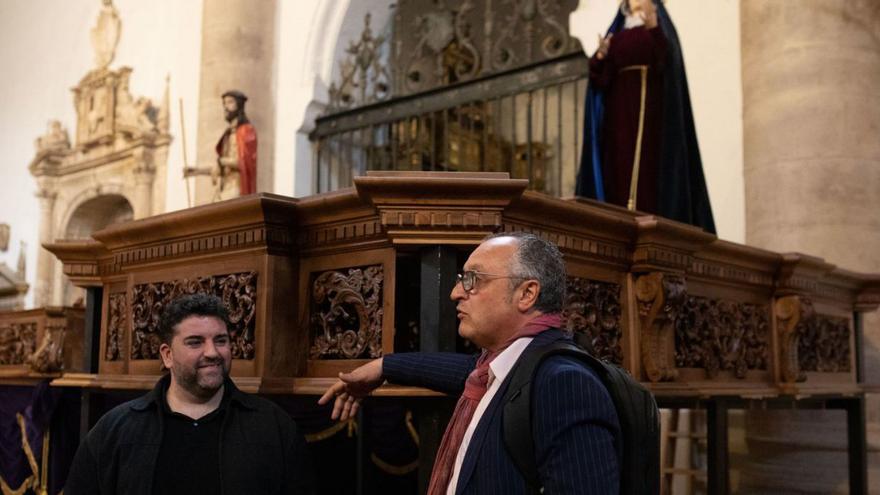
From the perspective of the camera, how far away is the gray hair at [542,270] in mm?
1785

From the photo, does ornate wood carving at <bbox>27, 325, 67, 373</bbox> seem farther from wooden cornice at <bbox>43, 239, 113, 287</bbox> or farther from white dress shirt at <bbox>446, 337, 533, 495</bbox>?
white dress shirt at <bbox>446, 337, 533, 495</bbox>

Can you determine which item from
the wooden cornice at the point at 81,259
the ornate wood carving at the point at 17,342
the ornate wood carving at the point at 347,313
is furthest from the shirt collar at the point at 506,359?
the ornate wood carving at the point at 17,342

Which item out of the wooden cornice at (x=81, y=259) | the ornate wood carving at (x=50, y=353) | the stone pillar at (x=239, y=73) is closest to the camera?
the wooden cornice at (x=81, y=259)

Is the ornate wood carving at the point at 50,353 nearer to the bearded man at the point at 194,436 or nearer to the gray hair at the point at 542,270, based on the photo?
the bearded man at the point at 194,436

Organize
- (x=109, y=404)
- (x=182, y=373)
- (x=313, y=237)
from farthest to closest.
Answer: (x=109, y=404) → (x=313, y=237) → (x=182, y=373)

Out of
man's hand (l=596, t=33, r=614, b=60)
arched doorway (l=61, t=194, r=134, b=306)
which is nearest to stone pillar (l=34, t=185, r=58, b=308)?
arched doorway (l=61, t=194, r=134, b=306)

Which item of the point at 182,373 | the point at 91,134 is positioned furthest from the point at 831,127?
the point at 91,134

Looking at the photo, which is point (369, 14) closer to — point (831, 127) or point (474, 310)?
point (831, 127)

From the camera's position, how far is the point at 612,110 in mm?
4941

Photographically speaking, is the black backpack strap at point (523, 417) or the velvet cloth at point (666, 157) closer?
the black backpack strap at point (523, 417)

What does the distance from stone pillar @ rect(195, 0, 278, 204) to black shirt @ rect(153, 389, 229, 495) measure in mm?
7467

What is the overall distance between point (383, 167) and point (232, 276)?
681 cm

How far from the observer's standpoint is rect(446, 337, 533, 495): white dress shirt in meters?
1.71

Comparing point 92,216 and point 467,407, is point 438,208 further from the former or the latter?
point 92,216
